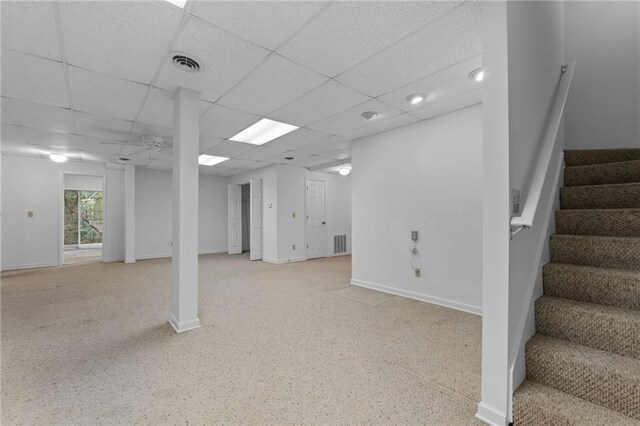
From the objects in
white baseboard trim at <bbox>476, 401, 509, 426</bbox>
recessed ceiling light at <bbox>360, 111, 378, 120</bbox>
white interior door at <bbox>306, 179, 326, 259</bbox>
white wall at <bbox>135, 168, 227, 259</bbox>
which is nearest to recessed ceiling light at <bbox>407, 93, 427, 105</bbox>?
recessed ceiling light at <bbox>360, 111, 378, 120</bbox>

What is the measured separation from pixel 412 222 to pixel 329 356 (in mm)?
2349

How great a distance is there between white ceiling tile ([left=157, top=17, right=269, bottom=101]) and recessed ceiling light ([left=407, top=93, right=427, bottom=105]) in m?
1.68

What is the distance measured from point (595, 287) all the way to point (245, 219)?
9.27 metres

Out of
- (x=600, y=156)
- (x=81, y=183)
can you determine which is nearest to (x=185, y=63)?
(x=600, y=156)

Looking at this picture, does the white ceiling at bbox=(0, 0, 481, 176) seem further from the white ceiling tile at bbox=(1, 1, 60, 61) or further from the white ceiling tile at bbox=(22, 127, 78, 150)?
the white ceiling tile at bbox=(22, 127, 78, 150)

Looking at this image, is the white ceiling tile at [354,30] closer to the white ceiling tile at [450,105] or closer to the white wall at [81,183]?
the white ceiling tile at [450,105]

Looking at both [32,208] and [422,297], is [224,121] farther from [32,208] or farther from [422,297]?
[32,208]

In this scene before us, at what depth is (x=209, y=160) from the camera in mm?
6730

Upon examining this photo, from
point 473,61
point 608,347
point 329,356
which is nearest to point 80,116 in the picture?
point 329,356

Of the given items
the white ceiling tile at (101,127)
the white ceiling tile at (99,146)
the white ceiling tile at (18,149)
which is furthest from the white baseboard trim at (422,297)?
the white ceiling tile at (18,149)

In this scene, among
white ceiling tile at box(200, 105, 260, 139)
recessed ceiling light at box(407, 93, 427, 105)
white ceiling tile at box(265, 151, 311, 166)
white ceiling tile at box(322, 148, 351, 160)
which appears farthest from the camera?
white ceiling tile at box(265, 151, 311, 166)

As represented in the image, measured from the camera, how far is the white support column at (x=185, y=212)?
287 cm

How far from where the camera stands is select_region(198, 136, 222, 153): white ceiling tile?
15.4 feet

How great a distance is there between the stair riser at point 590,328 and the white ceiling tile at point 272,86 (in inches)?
102
